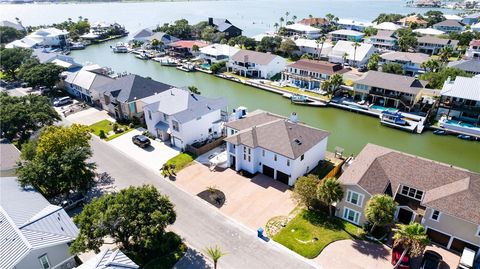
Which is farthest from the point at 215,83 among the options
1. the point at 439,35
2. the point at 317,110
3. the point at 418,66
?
the point at 439,35

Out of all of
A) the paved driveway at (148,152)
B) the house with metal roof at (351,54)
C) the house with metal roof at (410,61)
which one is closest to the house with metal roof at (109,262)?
the paved driveway at (148,152)

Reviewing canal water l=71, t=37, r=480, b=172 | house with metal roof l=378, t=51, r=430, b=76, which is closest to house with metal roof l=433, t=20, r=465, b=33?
house with metal roof l=378, t=51, r=430, b=76

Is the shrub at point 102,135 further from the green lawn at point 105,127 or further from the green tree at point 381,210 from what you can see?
the green tree at point 381,210

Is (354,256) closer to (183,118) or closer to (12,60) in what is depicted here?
(183,118)

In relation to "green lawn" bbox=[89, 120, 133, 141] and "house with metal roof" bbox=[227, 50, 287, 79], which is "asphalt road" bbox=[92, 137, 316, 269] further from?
"house with metal roof" bbox=[227, 50, 287, 79]

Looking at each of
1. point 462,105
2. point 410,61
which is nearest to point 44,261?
point 462,105

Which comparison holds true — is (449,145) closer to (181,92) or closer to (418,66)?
(418,66)
